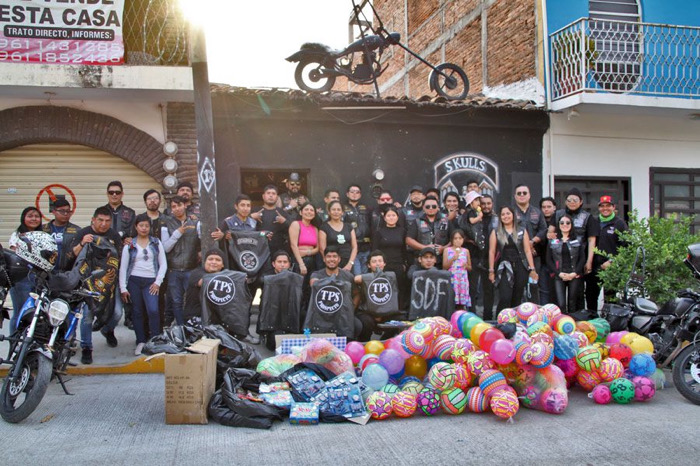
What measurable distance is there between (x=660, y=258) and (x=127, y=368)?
6.26 meters

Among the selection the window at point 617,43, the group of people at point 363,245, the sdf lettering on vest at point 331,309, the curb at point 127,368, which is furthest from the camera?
the window at point 617,43

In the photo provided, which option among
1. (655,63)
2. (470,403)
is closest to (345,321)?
(470,403)

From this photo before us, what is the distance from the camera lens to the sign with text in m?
9.20

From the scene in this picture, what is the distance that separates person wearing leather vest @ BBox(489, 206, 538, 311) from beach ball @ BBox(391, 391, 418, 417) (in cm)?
355

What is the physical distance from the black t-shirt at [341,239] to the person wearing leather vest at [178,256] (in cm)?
175

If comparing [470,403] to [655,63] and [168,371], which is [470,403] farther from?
[655,63]

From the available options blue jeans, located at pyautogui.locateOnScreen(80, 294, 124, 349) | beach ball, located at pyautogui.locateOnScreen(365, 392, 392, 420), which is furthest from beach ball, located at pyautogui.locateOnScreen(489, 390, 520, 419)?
blue jeans, located at pyautogui.locateOnScreen(80, 294, 124, 349)

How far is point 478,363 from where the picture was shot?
16.5ft

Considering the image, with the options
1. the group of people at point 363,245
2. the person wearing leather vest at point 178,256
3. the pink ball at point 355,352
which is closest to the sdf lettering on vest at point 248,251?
the group of people at point 363,245

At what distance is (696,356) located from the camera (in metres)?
5.48

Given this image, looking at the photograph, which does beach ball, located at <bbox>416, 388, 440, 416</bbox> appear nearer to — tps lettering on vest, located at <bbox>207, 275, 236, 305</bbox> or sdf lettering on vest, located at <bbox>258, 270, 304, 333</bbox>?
sdf lettering on vest, located at <bbox>258, 270, 304, 333</bbox>

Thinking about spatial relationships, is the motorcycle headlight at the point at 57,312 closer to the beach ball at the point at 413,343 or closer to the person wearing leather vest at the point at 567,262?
the beach ball at the point at 413,343

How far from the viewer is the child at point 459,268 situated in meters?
7.86

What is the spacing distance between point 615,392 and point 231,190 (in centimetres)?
709
